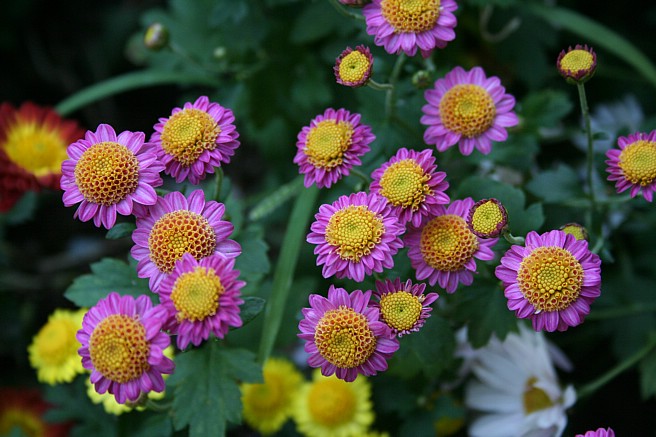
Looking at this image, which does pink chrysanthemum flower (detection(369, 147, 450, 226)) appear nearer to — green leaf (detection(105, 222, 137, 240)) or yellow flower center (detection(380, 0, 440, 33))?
yellow flower center (detection(380, 0, 440, 33))

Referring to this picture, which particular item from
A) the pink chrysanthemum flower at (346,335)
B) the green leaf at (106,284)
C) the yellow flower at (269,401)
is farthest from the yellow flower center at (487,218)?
the yellow flower at (269,401)

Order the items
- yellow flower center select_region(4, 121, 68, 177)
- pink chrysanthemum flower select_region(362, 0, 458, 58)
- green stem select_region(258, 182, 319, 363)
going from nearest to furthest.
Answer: pink chrysanthemum flower select_region(362, 0, 458, 58)
green stem select_region(258, 182, 319, 363)
yellow flower center select_region(4, 121, 68, 177)

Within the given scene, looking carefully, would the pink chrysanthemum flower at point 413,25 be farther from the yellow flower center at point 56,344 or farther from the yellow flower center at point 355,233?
the yellow flower center at point 56,344

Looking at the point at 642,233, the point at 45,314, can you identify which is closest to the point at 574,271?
the point at 642,233

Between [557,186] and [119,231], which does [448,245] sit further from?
[119,231]

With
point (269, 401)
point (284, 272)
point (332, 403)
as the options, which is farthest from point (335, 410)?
point (284, 272)

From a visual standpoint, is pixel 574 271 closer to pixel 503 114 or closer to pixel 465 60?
pixel 503 114

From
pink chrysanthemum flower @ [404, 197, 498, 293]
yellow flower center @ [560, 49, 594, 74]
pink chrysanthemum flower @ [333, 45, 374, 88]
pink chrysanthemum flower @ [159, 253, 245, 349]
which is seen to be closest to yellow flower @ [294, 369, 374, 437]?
pink chrysanthemum flower @ [404, 197, 498, 293]
